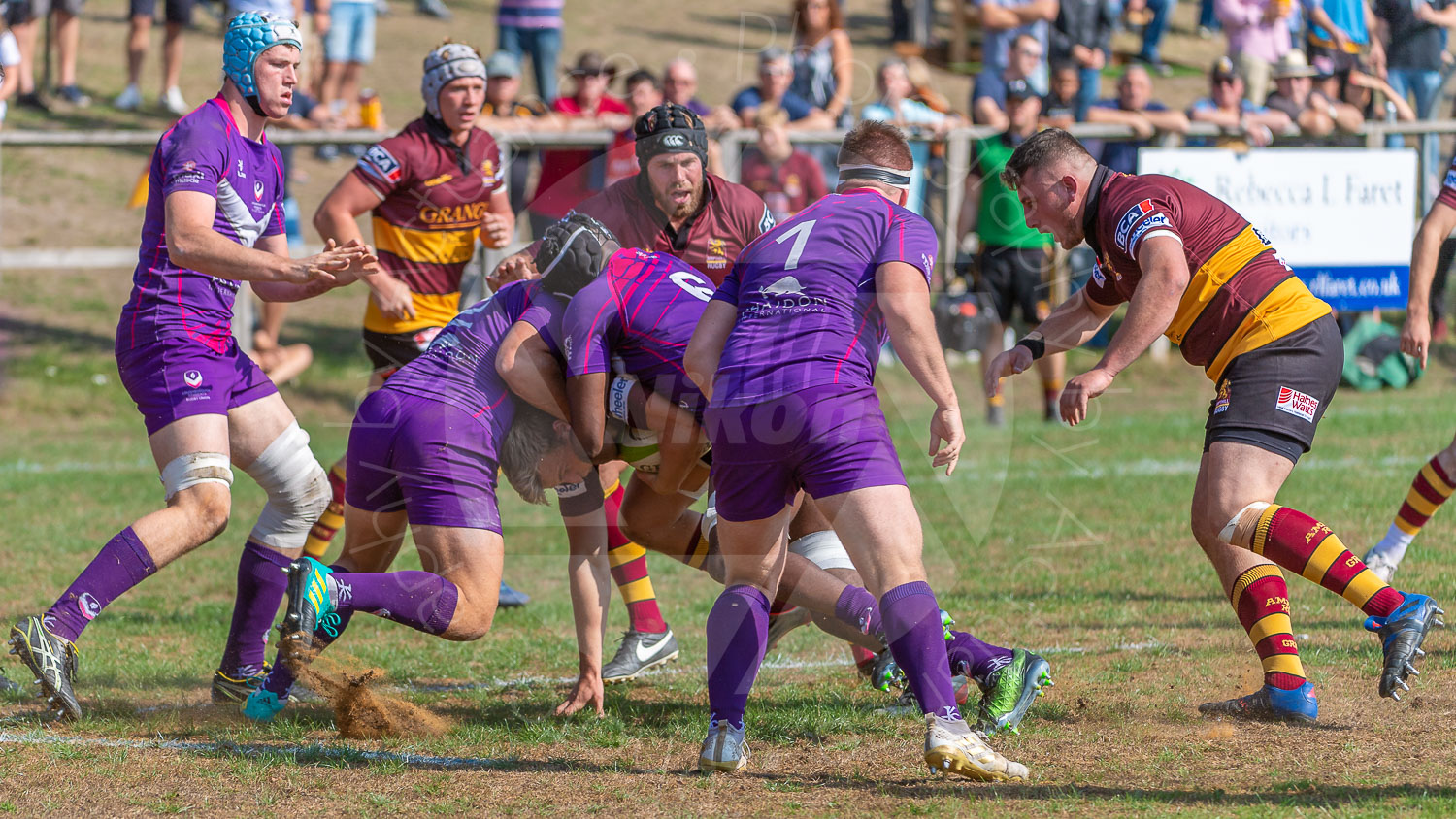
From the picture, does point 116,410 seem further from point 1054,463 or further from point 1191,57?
point 1191,57

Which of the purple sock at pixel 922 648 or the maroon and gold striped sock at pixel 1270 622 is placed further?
the maroon and gold striped sock at pixel 1270 622

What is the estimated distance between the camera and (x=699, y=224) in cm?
629

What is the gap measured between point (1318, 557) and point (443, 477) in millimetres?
2869

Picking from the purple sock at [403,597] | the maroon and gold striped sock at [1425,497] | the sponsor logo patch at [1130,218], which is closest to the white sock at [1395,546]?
the maroon and gold striped sock at [1425,497]

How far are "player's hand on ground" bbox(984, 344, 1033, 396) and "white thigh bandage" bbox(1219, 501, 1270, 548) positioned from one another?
0.87 metres

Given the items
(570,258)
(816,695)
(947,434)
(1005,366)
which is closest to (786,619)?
(816,695)

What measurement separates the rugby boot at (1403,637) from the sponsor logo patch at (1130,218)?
146 cm

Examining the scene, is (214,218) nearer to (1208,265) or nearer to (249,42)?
(249,42)

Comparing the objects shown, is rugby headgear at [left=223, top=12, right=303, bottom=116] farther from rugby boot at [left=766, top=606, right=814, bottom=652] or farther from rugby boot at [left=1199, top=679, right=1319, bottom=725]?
rugby boot at [left=1199, top=679, right=1319, bottom=725]

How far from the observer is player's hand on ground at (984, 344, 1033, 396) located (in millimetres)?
5125

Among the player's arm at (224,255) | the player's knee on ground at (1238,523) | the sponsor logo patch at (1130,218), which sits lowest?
the player's knee on ground at (1238,523)

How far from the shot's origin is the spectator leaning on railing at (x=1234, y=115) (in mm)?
12500

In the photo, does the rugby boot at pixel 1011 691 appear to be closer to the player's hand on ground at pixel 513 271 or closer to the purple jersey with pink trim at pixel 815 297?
the purple jersey with pink trim at pixel 815 297

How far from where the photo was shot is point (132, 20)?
15195mm
